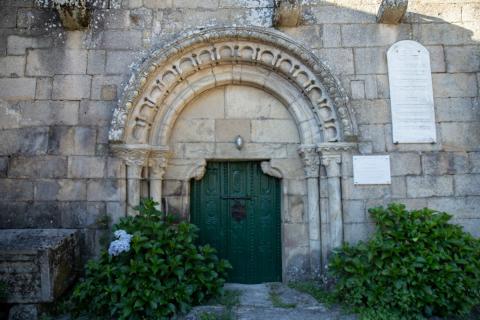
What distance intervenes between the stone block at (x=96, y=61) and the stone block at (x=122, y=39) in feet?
0.36

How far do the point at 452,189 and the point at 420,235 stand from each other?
38.1 inches

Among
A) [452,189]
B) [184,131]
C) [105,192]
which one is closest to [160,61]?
[184,131]

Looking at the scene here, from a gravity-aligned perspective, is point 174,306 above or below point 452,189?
below

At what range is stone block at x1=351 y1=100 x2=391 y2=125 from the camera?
178 inches

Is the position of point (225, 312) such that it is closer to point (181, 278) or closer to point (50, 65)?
point (181, 278)

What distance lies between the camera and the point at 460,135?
4.51 metres

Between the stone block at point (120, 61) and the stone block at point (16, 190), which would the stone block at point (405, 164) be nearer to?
the stone block at point (120, 61)

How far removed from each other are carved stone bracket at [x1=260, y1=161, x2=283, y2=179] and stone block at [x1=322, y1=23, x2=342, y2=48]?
1.56 metres

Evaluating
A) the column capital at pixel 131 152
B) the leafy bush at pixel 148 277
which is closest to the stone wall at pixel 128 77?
the column capital at pixel 131 152

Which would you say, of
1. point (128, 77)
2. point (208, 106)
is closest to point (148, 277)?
point (208, 106)

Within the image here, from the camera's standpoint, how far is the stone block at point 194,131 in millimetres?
4762

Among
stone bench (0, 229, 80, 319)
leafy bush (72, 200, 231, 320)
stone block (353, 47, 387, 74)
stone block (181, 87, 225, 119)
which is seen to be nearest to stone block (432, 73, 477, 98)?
stone block (353, 47, 387, 74)

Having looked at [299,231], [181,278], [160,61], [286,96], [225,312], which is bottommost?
[225,312]

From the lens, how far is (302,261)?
4.58 metres
